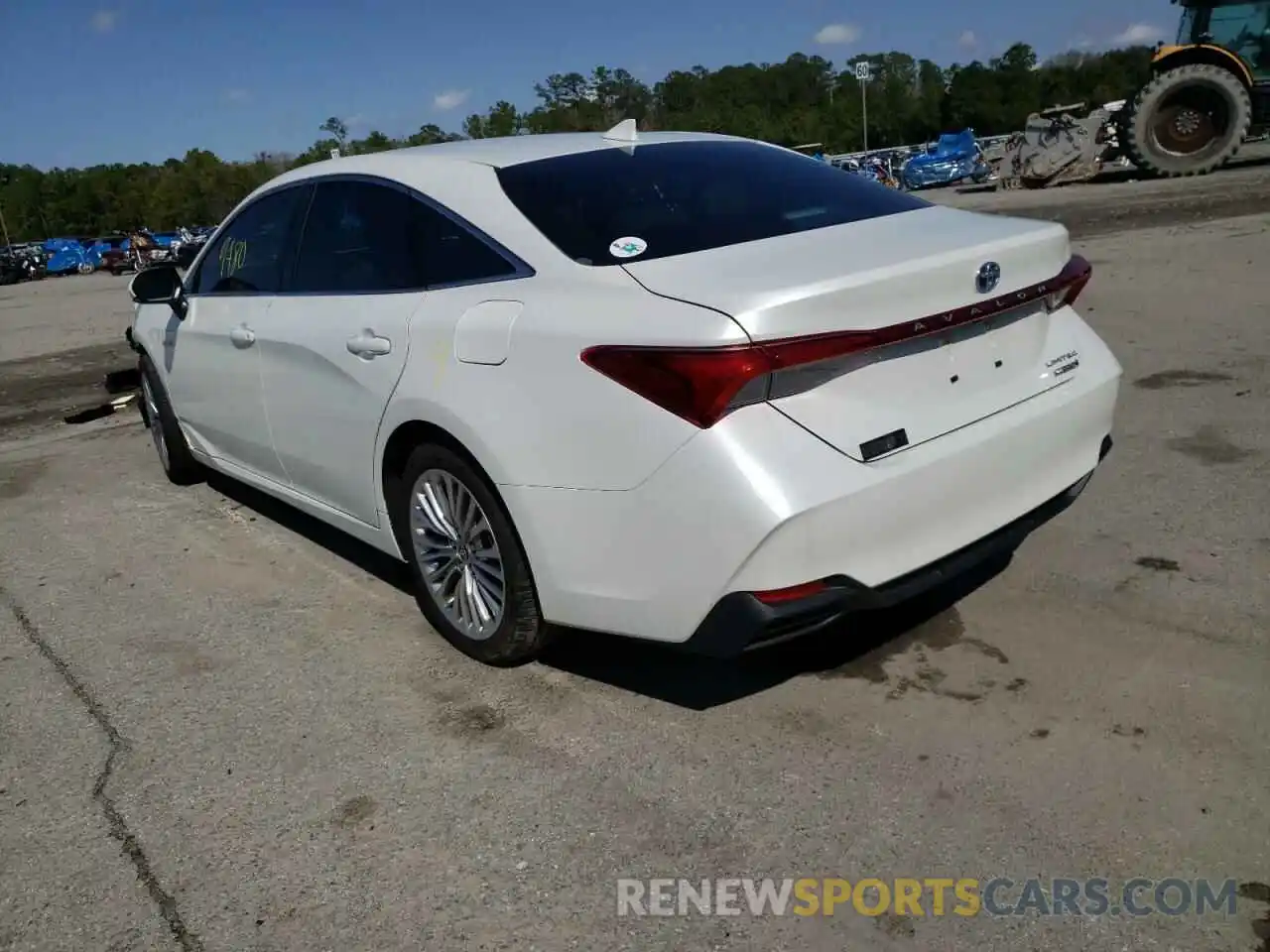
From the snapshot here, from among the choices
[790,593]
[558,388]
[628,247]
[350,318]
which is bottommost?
[790,593]

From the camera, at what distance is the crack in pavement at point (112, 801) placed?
7.94 feet

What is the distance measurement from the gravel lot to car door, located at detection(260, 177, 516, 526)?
613 millimetres

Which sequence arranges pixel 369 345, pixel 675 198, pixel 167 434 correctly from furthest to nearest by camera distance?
1. pixel 167 434
2. pixel 369 345
3. pixel 675 198

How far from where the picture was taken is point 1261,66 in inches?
730

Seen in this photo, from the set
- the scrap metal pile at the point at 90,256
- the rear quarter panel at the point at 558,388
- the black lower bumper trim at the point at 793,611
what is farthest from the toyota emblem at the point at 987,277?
the scrap metal pile at the point at 90,256

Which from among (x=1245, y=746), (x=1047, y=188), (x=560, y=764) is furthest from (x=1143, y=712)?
(x=1047, y=188)

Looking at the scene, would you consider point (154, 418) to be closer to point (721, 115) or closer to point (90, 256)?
point (90, 256)

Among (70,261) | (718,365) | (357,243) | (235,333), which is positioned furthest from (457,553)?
(70,261)

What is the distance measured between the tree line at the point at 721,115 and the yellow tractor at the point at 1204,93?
38834 mm

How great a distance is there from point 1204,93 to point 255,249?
1869 cm

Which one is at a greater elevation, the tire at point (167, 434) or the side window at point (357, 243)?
the side window at point (357, 243)

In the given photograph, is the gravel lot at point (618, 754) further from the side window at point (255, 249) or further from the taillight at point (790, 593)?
the side window at point (255, 249)

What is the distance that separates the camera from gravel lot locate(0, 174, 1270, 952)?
2369 millimetres

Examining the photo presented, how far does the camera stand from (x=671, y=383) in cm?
250
